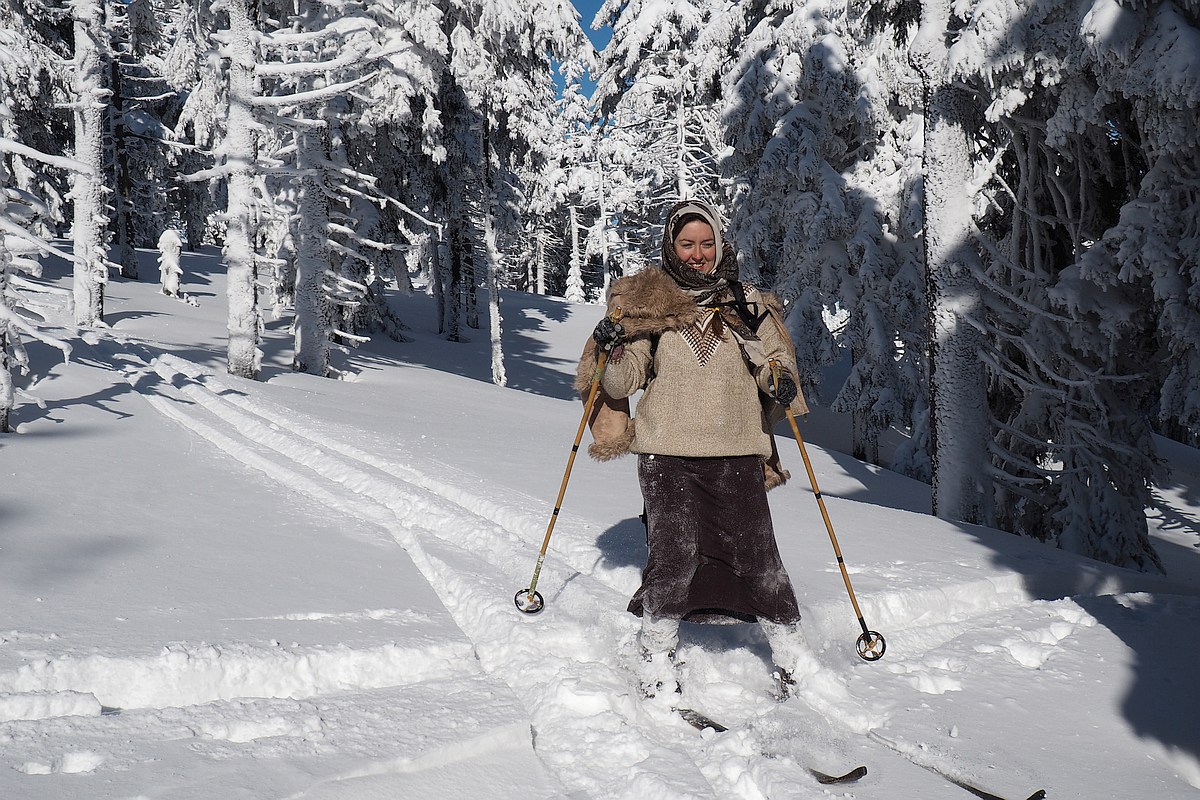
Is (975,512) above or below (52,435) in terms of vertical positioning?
below

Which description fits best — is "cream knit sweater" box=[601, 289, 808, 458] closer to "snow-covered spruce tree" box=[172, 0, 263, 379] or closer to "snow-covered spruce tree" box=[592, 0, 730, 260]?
"snow-covered spruce tree" box=[172, 0, 263, 379]

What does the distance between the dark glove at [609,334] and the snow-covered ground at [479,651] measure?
1.54 meters

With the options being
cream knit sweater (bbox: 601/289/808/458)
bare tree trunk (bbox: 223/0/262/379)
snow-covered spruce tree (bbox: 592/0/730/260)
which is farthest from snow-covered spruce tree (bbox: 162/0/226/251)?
snow-covered spruce tree (bbox: 592/0/730/260)

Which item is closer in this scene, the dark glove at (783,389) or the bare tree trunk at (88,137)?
the dark glove at (783,389)

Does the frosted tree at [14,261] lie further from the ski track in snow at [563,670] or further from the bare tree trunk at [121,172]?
the bare tree trunk at [121,172]

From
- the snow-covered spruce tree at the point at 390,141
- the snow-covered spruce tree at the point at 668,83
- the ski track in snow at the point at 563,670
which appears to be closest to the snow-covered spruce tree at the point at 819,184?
the snow-covered spruce tree at the point at 668,83

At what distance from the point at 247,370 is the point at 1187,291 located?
12738 millimetres

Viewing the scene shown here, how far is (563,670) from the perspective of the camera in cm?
384

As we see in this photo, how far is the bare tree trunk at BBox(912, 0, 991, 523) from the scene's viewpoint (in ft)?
29.3

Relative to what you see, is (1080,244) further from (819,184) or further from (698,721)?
(819,184)

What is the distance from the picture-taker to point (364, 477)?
25.0 ft

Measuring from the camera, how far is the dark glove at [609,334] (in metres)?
3.77

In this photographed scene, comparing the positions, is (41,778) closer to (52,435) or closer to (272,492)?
(272,492)

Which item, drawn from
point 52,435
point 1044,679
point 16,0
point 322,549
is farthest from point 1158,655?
point 16,0
